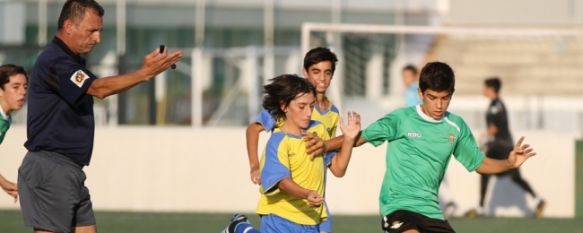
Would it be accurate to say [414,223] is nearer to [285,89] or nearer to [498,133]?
→ [285,89]

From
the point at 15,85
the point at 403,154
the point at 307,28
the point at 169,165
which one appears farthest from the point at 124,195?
the point at 403,154

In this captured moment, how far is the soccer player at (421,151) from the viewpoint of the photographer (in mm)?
9883

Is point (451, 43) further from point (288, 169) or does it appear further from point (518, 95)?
point (288, 169)

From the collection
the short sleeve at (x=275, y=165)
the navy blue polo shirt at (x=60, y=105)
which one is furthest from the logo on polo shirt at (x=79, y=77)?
the short sleeve at (x=275, y=165)

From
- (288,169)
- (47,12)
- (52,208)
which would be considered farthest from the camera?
(47,12)

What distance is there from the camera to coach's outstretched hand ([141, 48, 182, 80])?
8156 mm

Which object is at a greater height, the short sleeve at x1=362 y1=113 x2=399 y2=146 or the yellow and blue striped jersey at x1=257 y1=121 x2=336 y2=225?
the short sleeve at x1=362 y1=113 x2=399 y2=146

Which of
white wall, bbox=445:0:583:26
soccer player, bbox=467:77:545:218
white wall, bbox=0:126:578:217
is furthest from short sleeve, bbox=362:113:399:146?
white wall, bbox=445:0:583:26

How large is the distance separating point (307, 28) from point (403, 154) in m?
9.59

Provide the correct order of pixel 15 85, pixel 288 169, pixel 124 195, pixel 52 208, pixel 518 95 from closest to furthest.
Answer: pixel 52 208
pixel 288 169
pixel 15 85
pixel 124 195
pixel 518 95

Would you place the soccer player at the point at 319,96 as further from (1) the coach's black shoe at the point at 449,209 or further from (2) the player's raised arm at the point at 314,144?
(1) the coach's black shoe at the point at 449,209

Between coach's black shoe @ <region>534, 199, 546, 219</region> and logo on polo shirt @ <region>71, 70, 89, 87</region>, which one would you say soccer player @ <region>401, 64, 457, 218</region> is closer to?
coach's black shoe @ <region>534, 199, 546, 219</region>

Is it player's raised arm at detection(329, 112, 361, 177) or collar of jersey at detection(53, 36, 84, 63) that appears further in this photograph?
player's raised arm at detection(329, 112, 361, 177)

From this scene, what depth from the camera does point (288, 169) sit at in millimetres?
9531
